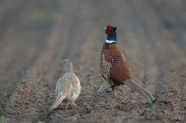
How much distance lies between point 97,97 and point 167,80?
287cm

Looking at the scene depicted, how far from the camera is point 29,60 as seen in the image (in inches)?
724

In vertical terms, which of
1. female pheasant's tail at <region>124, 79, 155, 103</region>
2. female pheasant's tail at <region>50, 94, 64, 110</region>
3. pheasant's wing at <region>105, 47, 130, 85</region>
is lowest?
female pheasant's tail at <region>50, 94, 64, 110</region>

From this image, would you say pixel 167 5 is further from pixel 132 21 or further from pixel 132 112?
pixel 132 112

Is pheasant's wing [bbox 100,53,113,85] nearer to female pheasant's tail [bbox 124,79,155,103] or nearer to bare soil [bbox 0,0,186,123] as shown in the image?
bare soil [bbox 0,0,186,123]

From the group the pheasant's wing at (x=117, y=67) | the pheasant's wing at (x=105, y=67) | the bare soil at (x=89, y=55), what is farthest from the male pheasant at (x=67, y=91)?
the pheasant's wing at (x=117, y=67)

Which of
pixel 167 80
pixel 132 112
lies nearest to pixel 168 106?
pixel 132 112

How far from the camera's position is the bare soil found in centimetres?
955

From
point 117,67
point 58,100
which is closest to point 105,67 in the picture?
point 117,67

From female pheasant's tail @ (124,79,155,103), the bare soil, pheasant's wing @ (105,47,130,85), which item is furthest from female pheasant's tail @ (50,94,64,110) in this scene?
female pheasant's tail @ (124,79,155,103)

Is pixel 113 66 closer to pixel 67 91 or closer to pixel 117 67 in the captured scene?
pixel 117 67

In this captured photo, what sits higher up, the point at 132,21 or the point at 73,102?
the point at 132,21

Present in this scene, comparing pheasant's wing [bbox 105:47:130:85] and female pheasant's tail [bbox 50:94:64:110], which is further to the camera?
pheasant's wing [bbox 105:47:130:85]

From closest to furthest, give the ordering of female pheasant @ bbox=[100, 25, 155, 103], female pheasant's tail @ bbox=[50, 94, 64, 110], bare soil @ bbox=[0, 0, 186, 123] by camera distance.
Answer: female pheasant's tail @ bbox=[50, 94, 64, 110], bare soil @ bbox=[0, 0, 186, 123], female pheasant @ bbox=[100, 25, 155, 103]

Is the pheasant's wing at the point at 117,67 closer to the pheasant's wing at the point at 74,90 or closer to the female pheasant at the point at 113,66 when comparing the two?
the female pheasant at the point at 113,66
